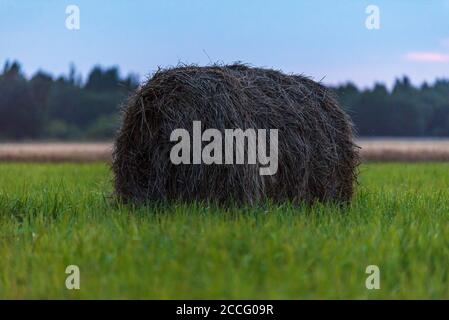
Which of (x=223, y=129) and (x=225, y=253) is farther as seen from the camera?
(x=223, y=129)

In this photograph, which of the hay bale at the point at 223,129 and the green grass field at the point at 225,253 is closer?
the green grass field at the point at 225,253

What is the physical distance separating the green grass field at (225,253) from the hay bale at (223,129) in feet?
1.36

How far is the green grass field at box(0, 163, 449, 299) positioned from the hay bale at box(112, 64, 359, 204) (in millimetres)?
416

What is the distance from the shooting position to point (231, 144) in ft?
26.3

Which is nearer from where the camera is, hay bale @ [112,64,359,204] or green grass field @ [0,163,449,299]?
green grass field @ [0,163,449,299]

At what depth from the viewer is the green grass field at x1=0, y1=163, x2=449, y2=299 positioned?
5059 mm

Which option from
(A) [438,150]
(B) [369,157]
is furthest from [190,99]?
(A) [438,150]

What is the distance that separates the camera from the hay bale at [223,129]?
8.13 m

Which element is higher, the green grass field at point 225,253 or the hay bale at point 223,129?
the hay bale at point 223,129

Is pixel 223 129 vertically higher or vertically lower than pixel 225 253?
higher

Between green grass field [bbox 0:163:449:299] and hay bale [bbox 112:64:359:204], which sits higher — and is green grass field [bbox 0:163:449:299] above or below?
below

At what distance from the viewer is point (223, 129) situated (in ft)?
26.5

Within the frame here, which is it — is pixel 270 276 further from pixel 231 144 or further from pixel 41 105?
pixel 41 105

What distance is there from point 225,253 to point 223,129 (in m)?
2.79
